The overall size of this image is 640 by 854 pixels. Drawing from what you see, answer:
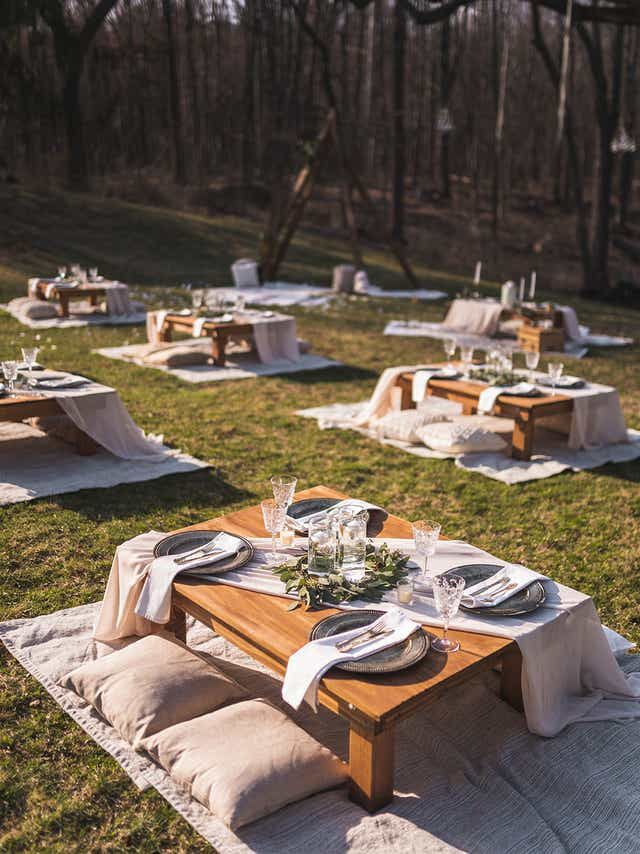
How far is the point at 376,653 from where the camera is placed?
8.20 feet

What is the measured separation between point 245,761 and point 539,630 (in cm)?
104

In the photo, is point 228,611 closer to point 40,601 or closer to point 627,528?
point 40,601

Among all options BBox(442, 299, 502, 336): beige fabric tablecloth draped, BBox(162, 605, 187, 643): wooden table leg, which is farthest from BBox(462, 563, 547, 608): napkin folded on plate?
BBox(442, 299, 502, 336): beige fabric tablecloth draped

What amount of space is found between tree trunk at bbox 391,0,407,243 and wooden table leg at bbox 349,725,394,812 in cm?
1641

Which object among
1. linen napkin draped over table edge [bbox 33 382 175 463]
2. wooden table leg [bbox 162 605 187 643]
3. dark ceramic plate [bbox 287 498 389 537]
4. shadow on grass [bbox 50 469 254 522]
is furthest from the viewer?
linen napkin draped over table edge [bbox 33 382 175 463]

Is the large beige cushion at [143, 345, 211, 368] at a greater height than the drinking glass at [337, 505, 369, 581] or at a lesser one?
lesser

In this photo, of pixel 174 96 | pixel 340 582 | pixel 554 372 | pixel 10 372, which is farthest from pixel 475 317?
pixel 174 96

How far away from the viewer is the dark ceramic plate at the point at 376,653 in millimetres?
2430

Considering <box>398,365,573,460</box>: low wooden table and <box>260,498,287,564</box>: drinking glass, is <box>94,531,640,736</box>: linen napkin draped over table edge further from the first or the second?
<box>398,365,573,460</box>: low wooden table

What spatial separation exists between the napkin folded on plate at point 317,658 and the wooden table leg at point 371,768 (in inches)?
6.8

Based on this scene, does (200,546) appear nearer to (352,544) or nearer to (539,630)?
(352,544)

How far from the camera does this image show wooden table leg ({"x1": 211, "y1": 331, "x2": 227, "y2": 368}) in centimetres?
890

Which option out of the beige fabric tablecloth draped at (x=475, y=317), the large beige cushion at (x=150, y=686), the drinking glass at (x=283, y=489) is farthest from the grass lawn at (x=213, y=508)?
the beige fabric tablecloth draped at (x=475, y=317)

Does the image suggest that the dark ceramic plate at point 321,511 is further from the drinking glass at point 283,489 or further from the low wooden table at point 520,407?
the low wooden table at point 520,407
